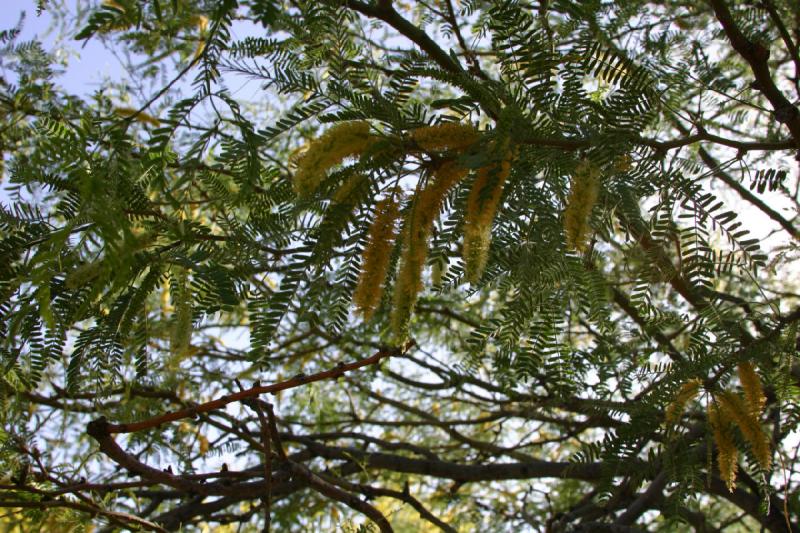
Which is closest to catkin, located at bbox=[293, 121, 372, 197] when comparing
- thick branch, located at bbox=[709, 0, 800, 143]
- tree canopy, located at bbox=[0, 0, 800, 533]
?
tree canopy, located at bbox=[0, 0, 800, 533]

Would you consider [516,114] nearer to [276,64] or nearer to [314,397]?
[276,64]

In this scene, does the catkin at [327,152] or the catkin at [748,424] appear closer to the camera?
the catkin at [327,152]

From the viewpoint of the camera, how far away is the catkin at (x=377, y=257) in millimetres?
1104

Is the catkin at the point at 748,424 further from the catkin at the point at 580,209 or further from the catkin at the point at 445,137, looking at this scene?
the catkin at the point at 445,137

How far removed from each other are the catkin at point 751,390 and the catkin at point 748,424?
0.6 inches

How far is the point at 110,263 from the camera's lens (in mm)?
888

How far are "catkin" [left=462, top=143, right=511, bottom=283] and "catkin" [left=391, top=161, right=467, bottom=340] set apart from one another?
0.17 feet

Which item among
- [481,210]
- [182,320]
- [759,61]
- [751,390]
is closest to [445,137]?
[481,210]

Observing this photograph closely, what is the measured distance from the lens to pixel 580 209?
1147 mm

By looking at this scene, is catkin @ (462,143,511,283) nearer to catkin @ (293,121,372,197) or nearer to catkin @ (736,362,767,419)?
catkin @ (293,121,372,197)

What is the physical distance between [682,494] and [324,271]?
101 centimetres

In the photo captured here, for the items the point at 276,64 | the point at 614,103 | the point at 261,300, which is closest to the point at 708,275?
the point at 614,103

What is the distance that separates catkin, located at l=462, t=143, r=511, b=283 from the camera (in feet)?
3.52

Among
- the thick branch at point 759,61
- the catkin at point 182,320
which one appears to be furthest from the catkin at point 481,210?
the thick branch at point 759,61
